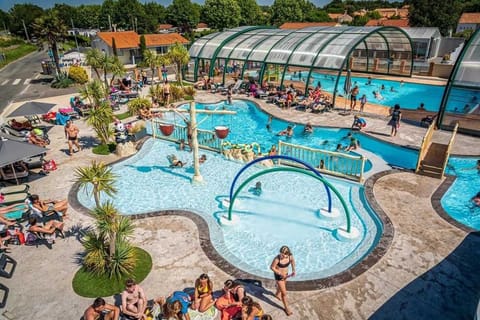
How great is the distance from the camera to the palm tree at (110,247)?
8062 mm

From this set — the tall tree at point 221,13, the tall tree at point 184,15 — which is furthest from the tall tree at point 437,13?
the tall tree at point 184,15

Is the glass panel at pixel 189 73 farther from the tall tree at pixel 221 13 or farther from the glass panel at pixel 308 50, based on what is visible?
the tall tree at pixel 221 13

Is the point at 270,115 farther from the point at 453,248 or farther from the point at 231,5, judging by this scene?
the point at 231,5

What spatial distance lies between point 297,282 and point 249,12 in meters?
92.8

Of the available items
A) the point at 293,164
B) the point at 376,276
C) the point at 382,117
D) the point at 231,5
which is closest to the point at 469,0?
the point at 231,5

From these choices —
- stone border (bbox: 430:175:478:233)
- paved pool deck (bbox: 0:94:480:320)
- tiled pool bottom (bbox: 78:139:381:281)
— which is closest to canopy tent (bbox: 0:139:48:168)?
tiled pool bottom (bbox: 78:139:381:281)

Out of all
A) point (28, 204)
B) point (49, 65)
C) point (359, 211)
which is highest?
point (49, 65)

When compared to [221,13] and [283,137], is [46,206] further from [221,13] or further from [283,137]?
[221,13]

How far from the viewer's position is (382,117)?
70.8 feet

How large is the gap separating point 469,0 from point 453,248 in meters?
108

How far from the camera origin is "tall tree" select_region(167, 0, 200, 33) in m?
88.4

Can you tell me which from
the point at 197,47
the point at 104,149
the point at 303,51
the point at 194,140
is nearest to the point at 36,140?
the point at 104,149

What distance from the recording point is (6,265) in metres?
8.69

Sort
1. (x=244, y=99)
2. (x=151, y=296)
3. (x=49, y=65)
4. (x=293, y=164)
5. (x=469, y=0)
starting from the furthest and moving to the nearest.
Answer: (x=469, y=0) < (x=49, y=65) < (x=244, y=99) < (x=293, y=164) < (x=151, y=296)
